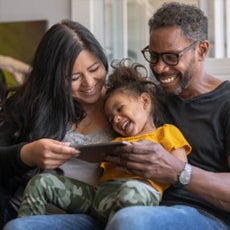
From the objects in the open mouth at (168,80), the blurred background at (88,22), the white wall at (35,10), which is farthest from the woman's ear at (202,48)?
the white wall at (35,10)

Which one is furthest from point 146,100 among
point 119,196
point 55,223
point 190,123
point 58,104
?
point 55,223

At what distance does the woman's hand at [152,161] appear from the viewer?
1439 mm

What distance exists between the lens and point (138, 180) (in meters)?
1.50

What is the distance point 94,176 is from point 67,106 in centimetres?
27

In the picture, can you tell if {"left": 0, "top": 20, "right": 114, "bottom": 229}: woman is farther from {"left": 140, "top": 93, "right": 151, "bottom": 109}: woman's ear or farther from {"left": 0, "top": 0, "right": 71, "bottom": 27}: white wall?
{"left": 0, "top": 0, "right": 71, "bottom": 27}: white wall

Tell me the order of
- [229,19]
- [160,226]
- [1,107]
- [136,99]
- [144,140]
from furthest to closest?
[229,19]
[1,107]
[136,99]
[144,140]
[160,226]

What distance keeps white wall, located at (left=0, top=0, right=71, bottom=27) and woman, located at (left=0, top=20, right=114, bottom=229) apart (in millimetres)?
784

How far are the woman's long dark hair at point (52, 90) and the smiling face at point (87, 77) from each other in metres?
0.02

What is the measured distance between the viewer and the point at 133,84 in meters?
1.74

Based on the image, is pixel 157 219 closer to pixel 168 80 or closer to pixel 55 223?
pixel 55 223

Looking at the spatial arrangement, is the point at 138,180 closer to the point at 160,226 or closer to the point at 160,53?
the point at 160,226

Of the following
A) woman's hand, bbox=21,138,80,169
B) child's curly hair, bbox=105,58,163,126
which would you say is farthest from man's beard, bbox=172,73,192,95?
woman's hand, bbox=21,138,80,169

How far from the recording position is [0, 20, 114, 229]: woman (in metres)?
1.72

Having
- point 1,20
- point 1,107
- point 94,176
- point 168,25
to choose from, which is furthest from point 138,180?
point 1,20
